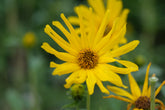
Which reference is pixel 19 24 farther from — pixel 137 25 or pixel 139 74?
pixel 139 74

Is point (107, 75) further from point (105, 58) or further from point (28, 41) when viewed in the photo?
point (28, 41)

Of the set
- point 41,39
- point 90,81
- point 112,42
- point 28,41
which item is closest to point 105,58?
point 112,42

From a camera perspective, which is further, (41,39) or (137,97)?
(41,39)

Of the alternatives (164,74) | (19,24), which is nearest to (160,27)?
(164,74)

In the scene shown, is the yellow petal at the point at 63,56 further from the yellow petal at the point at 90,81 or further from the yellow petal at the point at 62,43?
the yellow petal at the point at 90,81

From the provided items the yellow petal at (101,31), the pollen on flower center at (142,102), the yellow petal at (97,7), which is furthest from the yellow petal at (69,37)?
the yellow petal at (97,7)

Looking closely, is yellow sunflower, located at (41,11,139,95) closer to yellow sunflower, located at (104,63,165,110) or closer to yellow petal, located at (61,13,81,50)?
yellow petal, located at (61,13,81,50)
